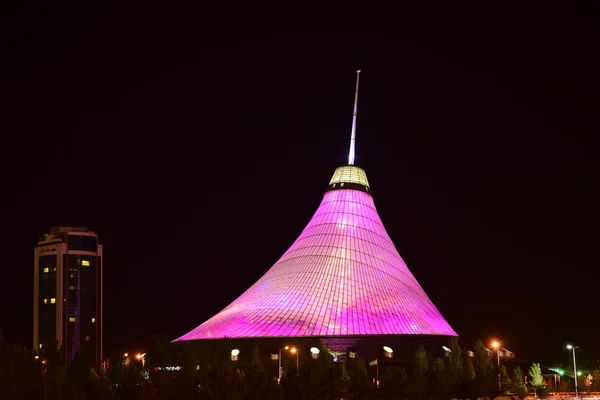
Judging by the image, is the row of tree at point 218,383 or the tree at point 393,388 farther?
the tree at point 393,388

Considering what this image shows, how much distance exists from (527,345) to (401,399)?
63.9m

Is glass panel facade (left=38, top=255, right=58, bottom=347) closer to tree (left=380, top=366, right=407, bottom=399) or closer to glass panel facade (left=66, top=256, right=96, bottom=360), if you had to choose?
glass panel facade (left=66, top=256, right=96, bottom=360)

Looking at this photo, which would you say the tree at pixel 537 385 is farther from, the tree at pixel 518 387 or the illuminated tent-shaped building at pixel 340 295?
the illuminated tent-shaped building at pixel 340 295

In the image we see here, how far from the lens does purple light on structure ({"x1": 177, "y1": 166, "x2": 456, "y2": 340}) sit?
47719 millimetres

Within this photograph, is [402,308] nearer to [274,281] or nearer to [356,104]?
[274,281]

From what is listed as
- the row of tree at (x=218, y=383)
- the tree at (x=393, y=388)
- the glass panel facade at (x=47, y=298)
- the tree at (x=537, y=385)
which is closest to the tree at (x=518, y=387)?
the row of tree at (x=218, y=383)

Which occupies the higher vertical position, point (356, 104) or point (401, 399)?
point (356, 104)

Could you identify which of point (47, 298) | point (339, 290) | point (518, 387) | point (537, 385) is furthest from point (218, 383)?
point (47, 298)

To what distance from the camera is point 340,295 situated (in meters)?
A: 51.7

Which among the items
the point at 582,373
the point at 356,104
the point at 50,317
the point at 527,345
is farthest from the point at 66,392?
the point at 527,345

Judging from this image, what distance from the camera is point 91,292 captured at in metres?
90.4

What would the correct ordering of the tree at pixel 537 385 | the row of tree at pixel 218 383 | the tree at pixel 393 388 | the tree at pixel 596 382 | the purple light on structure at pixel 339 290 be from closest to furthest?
the row of tree at pixel 218 383 < the tree at pixel 393 388 < the tree at pixel 537 385 < the purple light on structure at pixel 339 290 < the tree at pixel 596 382

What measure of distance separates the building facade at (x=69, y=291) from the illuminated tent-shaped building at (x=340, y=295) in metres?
37.7

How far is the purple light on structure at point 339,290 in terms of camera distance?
157 ft
